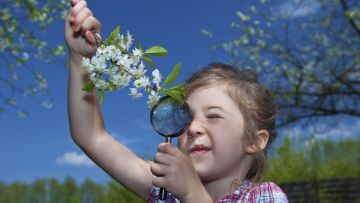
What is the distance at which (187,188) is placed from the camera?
169 centimetres

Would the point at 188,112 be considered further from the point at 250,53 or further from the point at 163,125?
the point at 250,53

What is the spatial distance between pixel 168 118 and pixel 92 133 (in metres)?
0.59

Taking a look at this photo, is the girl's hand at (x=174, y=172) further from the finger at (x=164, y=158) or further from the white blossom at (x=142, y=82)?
the white blossom at (x=142, y=82)

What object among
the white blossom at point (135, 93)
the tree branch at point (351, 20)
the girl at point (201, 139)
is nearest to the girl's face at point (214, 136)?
the girl at point (201, 139)

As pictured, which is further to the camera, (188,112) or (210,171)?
(210,171)

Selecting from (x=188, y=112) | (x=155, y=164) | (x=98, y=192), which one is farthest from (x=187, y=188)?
(x=98, y=192)

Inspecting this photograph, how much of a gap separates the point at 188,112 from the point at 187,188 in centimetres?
25

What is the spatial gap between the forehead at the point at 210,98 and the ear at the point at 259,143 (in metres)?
0.17

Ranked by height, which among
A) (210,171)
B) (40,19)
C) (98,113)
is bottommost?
(210,171)

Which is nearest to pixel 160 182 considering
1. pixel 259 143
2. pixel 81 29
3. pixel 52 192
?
pixel 259 143

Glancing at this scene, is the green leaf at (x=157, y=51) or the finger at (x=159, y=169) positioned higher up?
the green leaf at (x=157, y=51)

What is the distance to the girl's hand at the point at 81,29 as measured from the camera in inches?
77.8

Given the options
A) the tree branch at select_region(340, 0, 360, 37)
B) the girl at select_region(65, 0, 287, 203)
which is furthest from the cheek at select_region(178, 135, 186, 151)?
the tree branch at select_region(340, 0, 360, 37)

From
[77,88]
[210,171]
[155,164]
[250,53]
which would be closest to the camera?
[155,164]
